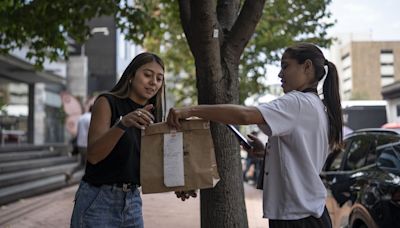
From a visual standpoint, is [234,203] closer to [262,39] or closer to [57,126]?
[262,39]

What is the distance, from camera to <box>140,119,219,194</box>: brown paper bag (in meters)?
2.64

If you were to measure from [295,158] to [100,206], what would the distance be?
1095 millimetres

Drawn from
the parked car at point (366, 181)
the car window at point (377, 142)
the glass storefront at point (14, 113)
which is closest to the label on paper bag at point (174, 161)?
the parked car at point (366, 181)

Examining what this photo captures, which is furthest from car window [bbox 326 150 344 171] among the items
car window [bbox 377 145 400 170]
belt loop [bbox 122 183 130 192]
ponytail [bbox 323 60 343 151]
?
belt loop [bbox 122 183 130 192]

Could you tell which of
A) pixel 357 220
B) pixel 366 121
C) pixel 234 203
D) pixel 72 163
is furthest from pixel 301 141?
pixel 366 121

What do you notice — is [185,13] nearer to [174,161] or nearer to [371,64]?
[174,161]

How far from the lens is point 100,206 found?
2.83 metres

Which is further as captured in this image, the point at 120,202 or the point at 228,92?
the point at 228,92

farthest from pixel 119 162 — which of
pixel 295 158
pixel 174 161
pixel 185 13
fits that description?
pixel 185 13

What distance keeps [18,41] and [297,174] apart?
7434 millimetres

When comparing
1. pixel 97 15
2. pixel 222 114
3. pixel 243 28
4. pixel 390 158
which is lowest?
pixel 390 158

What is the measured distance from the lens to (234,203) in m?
4.17

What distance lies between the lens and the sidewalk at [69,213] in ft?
26.3

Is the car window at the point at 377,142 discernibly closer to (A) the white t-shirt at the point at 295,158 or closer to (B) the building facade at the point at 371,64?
(A) the white t-shirt at the point at 295,158
